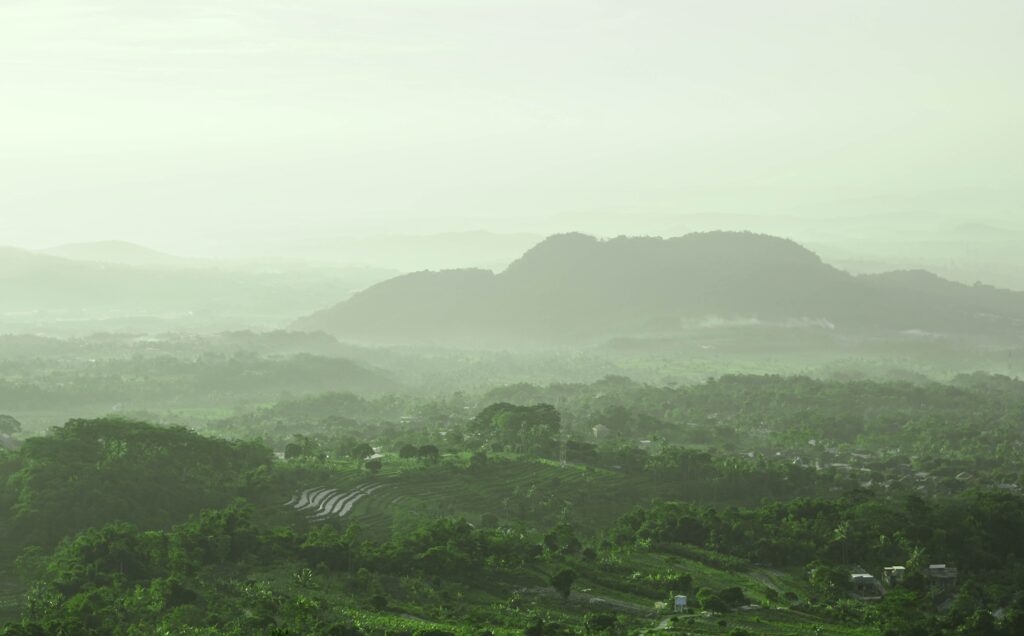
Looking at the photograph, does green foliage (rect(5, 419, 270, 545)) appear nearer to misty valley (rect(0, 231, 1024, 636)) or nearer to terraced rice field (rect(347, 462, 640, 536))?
misty valley (rect(0, 231, 1024, 636))

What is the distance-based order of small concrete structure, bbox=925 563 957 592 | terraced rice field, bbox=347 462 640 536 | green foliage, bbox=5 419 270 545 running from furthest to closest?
terraced rice field, bbox=347 462 640 536 → green foliage, bbox=5 419 270 545 → small concrete structure, bbox=925 563 957 592

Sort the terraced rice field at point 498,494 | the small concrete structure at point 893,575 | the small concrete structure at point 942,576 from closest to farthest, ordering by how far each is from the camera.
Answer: the small concrete structure at point 893,575 → the small concrete structure at point 942,576 → the terraced rice field at point 498,494

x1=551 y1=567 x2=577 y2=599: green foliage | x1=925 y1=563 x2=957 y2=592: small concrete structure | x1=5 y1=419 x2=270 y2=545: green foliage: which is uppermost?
x1=5 y1=419 x2=270 y2=545: green foliage

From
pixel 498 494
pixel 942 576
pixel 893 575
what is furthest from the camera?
pixel 498 494

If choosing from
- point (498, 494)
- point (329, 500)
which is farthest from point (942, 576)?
point (329, 500)

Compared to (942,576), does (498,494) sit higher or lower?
higher

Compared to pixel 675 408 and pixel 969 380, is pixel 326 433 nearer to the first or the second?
pixel 675 408

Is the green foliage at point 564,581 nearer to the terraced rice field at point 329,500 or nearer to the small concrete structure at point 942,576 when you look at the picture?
the terraced rice field at point 329,500

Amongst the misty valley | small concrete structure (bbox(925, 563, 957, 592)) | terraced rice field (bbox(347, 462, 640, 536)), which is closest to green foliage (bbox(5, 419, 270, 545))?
the misty valley

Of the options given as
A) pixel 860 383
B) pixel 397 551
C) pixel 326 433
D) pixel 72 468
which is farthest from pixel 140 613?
pixel 860 383

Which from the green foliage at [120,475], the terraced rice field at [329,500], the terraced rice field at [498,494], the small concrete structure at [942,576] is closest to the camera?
the small concrete structure at [942,576]

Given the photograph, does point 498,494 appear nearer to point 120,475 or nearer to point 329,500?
point 329,500

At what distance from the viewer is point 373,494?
322 ft

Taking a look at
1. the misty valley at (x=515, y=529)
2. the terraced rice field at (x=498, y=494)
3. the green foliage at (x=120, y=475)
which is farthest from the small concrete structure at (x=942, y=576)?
the green foliage at (x=120, y=475)
